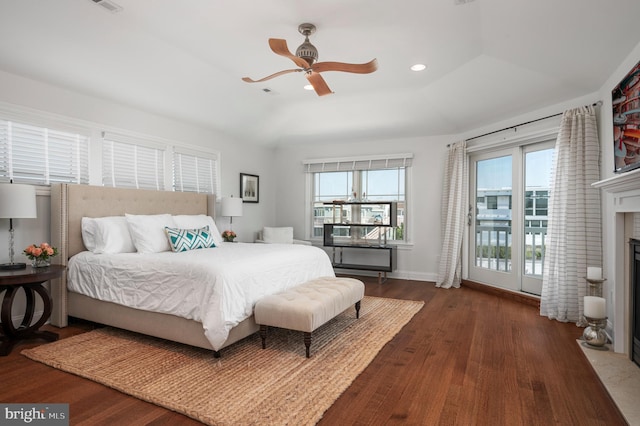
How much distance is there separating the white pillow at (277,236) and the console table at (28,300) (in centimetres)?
338

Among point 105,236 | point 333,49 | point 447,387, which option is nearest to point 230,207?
point 105,236

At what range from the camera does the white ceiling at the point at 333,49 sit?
9.41ft

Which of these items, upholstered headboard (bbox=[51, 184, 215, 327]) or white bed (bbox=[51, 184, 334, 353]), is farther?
upholstered headboard (bbox=[51, 184, 215, 327])

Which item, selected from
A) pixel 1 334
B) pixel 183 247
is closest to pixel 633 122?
pixel 183 247

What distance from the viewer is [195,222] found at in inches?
178

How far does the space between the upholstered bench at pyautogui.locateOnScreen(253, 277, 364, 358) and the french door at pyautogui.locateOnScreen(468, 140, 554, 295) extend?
8.86 ft

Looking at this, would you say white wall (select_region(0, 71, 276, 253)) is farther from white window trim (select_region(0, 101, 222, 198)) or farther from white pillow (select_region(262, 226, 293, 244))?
white pillow (select_region(262, 226, 293, 244))

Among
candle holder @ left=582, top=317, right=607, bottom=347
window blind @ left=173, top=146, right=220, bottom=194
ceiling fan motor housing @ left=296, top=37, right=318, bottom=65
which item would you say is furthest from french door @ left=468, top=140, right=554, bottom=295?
window blind @ left=173, top=146, right=220, bottom=194

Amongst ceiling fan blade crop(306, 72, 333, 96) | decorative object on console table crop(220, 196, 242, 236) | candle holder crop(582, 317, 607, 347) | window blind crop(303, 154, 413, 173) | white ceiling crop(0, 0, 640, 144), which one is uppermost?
white ceiling crop(0, 0, 640, 144)

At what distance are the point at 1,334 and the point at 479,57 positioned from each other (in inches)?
208

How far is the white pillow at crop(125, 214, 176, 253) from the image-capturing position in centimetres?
371

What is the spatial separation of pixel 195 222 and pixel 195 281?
1.89 m

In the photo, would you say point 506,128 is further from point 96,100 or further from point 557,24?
point 96,100

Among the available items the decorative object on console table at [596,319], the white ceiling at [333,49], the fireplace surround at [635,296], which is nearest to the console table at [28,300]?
the white ceiling at [333,49]
